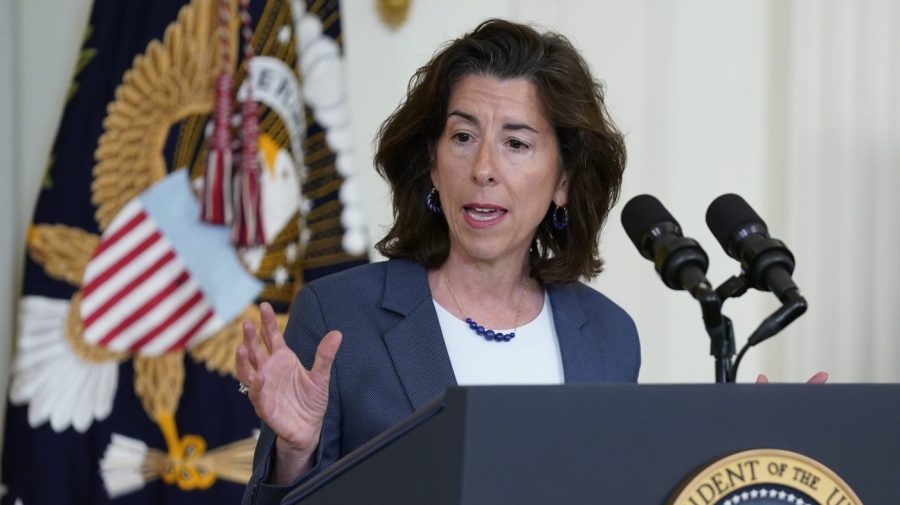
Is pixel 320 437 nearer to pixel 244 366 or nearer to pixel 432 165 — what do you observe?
pixel 244 366

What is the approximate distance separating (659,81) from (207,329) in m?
1.90

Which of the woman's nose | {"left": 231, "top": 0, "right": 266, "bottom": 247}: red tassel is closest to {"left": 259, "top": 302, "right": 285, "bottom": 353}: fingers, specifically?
the woman's nose

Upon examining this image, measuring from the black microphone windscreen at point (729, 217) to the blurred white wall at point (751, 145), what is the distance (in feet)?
8.44

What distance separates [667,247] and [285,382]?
1.85 feet

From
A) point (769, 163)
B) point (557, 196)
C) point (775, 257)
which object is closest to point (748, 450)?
point (775, 257)

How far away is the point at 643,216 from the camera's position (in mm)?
1720

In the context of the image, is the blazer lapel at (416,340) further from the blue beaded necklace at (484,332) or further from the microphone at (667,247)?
the microphone at (667,247)

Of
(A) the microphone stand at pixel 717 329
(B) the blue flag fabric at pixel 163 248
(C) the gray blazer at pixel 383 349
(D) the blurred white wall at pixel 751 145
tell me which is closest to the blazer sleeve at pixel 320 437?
(C) the gray blazer at pixel 383 349

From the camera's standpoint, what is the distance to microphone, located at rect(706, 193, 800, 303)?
158 centimetres

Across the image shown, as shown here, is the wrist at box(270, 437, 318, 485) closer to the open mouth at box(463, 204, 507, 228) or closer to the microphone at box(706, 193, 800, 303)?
the open mouth at box(463, 204, 507, 228)

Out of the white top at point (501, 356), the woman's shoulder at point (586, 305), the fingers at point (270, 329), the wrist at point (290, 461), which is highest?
the woman's shoulder at point (586, 305)

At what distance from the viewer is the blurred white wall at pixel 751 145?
4383 millimetres

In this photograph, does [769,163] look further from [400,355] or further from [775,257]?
[775,257]

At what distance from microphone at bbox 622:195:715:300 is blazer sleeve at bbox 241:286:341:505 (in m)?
0.57
